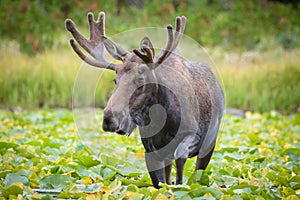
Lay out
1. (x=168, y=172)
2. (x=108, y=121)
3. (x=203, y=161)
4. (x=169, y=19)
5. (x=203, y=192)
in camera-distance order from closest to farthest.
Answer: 1. (x=108, y=121)
2. (x=203, y=192)
3. (x=168, y=172)
4. (x=203, y=161)
5. (x=169, y=19)

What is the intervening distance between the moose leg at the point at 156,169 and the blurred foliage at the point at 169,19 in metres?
9.19

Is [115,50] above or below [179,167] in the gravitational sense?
above

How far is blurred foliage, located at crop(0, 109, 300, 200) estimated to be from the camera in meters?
3.43

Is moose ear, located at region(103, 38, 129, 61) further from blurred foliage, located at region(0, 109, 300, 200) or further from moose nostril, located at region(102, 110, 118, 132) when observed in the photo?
blurred foliage, located at region(0, 109, 300, 200)

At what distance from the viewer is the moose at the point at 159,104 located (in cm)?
345

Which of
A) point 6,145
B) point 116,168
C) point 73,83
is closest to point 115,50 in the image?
point 116,168

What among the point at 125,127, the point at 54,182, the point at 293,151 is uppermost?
the point at 125,127

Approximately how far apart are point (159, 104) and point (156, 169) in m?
0.48

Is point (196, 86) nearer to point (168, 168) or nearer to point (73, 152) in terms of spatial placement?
point (168, 168)

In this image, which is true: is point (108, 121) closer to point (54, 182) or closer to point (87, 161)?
point (54, 182)

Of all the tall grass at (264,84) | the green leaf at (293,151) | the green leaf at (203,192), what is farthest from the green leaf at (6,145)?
the tall grass at (264,84)

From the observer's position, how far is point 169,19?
15375 mm

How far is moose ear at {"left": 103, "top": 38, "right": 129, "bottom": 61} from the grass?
18.0 ft

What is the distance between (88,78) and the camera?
17.8 ft
